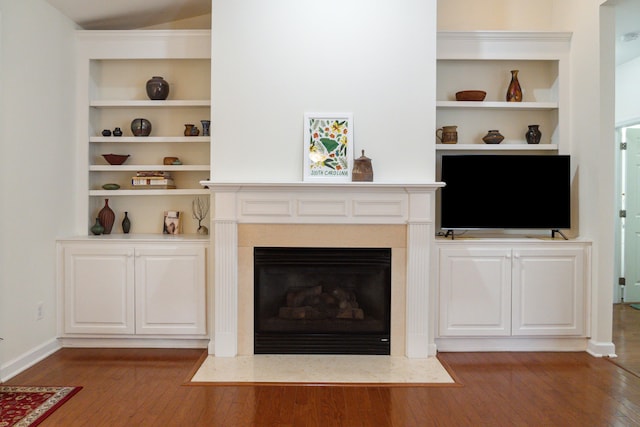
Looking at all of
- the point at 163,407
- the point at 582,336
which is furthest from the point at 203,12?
the point at 582,336

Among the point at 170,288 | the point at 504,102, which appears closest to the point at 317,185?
the point at 170,288

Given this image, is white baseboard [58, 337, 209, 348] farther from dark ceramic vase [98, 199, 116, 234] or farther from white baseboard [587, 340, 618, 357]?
white baseboard [587, 340, 618, 357]

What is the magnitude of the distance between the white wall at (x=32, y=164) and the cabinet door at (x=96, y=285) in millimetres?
137

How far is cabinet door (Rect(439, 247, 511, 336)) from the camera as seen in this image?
3592 millimetres

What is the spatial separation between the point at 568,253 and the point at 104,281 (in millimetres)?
3666

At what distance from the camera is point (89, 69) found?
3.97 metres

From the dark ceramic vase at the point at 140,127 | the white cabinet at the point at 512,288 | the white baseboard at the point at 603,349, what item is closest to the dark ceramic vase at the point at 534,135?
the white cabinet at the point at 512,288

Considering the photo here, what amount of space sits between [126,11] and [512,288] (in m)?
3.89

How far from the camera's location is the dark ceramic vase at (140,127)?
4051mm

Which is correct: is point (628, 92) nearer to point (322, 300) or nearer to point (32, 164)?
point (322, 300)

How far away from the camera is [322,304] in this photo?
3.55 meters

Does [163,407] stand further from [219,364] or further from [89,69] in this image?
[89,69]

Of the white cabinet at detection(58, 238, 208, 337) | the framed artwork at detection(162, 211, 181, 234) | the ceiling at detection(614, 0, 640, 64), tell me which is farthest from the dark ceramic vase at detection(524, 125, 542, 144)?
the framed artwork at detection(162, 211, 181, 234)

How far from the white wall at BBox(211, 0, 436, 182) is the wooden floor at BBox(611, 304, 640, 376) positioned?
6.54 ft
